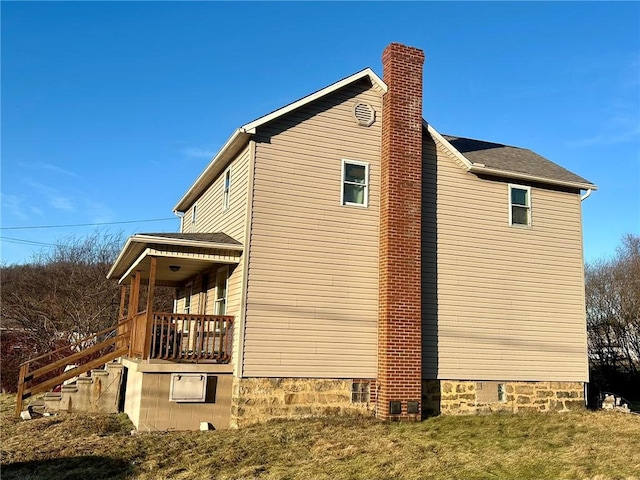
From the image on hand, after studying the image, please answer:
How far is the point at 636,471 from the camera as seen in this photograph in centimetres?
858

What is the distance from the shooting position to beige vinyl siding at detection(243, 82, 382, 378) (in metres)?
12.0

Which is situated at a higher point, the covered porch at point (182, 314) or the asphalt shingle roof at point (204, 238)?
the asphalt shingle roof at point (204, 238)

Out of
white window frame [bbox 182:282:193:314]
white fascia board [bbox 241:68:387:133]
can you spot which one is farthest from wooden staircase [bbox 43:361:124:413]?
white fascia board [bbox 241:68:387:133]

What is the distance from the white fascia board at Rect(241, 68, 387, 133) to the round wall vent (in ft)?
1.83

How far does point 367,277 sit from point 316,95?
4189 millimetres

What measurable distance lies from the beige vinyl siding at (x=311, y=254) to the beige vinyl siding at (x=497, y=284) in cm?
165

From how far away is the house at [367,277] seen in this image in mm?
11883

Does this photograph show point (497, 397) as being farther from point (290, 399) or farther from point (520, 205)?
point (290, 399)

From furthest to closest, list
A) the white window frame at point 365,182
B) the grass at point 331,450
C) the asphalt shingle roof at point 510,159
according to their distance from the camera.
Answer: the asphalt shingle roof at point 510,159
the white window frame at point 365,182
the grass at point 331,450

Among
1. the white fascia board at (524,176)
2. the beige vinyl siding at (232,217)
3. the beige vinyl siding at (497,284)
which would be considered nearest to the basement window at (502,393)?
the beige vinyl siding at (497,284)

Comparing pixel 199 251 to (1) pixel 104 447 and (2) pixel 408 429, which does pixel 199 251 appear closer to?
(1) pixel 104 447

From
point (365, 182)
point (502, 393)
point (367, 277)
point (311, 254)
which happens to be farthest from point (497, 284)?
point (311, 254)

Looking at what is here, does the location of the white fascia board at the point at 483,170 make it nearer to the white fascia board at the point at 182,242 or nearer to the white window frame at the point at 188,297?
the white fascia board at the point at 182,242

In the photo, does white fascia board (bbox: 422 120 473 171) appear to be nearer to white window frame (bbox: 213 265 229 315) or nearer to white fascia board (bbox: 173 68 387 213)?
white fascia board (bbox: 173 68 387 213)
